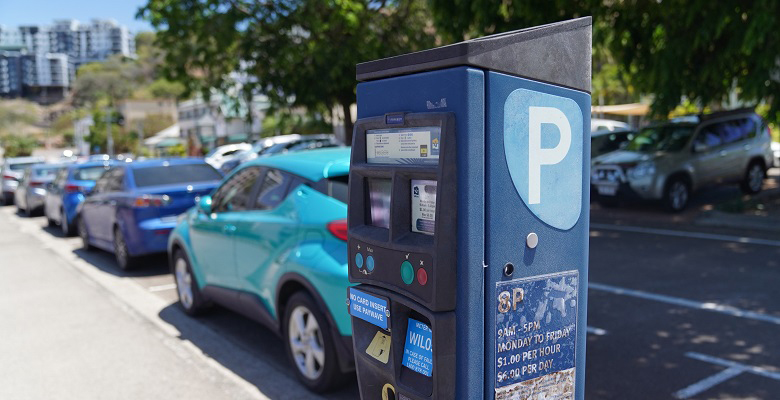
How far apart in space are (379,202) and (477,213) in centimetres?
57

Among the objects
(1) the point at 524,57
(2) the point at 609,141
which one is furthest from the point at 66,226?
(1) the point at 524,57

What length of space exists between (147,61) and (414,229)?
164792mm

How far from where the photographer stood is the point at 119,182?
10031 mm

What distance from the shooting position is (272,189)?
18.1 ft

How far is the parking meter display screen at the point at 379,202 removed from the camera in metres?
2.97

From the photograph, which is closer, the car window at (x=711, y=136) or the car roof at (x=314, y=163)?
the car roof at (x=314, y=163)

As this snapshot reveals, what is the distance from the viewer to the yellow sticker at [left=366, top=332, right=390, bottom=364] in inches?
119

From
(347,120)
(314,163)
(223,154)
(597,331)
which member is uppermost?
(347,120)

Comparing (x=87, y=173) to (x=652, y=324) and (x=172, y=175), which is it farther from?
(x=652, y=324)

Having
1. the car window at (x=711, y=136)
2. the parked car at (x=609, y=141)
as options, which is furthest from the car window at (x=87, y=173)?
the car window at (x=711, y=136)

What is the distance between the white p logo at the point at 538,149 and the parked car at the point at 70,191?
38.4 ft

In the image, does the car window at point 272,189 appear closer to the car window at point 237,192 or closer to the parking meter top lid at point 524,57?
the car window at point 237,192

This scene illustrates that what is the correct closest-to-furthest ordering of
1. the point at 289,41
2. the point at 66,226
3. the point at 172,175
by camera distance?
the point at 172,175, the point at 66,226, the point at 289,41

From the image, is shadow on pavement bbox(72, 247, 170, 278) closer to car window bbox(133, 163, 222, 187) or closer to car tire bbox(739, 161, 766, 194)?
car window bbox(133, 163, 222, 187)
